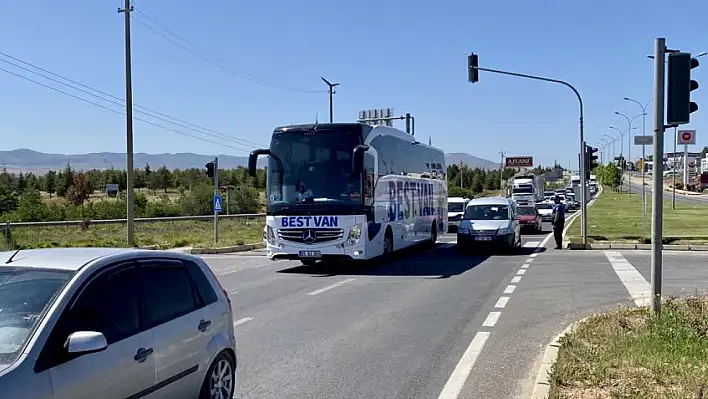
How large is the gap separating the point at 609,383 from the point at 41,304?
4.78m

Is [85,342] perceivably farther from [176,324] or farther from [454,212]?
[454,212]

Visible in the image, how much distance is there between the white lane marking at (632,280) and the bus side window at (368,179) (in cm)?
634

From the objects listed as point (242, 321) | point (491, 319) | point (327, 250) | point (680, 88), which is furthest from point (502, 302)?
point (327, 250)

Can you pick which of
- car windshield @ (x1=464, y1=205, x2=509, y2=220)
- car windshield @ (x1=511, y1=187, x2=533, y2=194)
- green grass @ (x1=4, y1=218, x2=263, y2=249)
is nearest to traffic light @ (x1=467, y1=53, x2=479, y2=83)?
car windshield @ (x1=464, y1=205, x2=509, y2=220)

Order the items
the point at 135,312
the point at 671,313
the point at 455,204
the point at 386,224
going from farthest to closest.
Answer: the point at 455,204
the point at 386,224
the point at 671,313
the point at 135,312

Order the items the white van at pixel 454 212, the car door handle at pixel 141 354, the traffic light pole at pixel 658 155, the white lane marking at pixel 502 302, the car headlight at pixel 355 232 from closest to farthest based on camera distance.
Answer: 1. the car door handle at pixel 141 354
2. the traffic light pole at pixel 658 155
3. the white lane marking at pixel 502 302
4. the car headlight at pixel 355 232
5. the white van at pixel 454 212

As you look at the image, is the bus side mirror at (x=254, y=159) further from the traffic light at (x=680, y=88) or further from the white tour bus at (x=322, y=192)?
the traffic light at (x=680, y=88)

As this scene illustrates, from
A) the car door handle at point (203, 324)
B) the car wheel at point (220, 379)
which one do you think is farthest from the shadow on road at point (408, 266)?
the car door handle at point (203, 324)

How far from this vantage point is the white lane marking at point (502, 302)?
39.7ft

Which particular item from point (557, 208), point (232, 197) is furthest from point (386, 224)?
point (232, 197)

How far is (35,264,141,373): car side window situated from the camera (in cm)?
404

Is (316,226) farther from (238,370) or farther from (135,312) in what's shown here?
(135,312)

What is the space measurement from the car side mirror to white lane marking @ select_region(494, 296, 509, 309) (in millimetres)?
8867

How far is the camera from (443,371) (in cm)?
759
